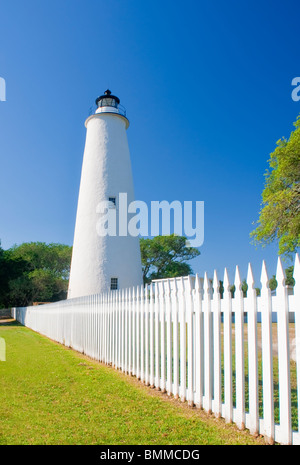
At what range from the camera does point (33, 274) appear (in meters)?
38.2

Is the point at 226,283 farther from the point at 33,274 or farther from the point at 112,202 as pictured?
the point at 33,274

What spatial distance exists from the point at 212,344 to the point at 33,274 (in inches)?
1426

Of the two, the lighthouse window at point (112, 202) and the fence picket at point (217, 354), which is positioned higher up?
the lighthouse window at point (112, 202)

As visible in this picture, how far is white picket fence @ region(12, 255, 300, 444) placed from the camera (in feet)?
11.1

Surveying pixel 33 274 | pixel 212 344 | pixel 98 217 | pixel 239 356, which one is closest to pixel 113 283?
pixel 98 217

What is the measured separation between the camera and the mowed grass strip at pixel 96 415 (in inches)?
140

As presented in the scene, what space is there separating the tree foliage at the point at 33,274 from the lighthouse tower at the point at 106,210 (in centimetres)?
1300

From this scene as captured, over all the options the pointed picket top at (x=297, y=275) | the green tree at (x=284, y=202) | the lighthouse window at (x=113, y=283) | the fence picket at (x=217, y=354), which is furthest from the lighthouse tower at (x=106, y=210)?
the pointed picket top at (x=297, y=275)

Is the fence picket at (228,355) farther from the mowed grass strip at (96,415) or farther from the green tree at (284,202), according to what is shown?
the green tree at (284,202)

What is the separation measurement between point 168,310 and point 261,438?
231cm

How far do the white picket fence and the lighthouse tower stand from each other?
9.44 meters

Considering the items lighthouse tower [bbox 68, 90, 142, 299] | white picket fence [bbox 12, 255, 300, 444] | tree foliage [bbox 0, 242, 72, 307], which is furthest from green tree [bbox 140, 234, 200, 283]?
white picket fence [bbox 12, 255, 300, 444]

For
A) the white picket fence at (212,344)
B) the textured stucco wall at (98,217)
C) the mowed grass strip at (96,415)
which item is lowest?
the mowed grass strip at (96,415)
